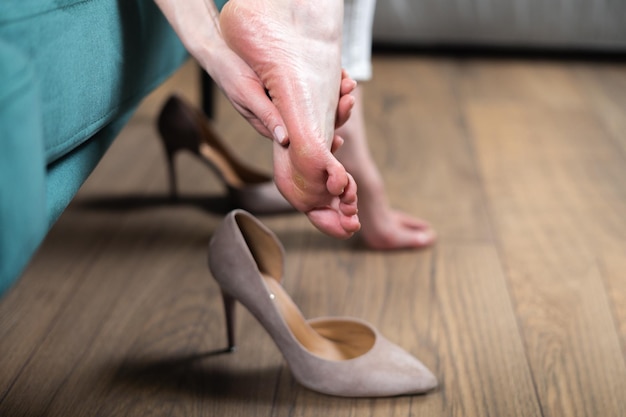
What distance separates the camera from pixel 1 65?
0.56 m

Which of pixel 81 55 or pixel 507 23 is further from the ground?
pixel 81 55

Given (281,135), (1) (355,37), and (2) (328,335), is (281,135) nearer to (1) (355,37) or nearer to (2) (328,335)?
(2) (328,335)

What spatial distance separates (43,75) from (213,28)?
216 millimetres

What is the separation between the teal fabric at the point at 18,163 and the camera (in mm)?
536

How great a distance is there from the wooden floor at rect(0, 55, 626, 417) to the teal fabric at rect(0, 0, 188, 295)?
0.84ft

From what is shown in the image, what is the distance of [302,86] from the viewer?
77cm

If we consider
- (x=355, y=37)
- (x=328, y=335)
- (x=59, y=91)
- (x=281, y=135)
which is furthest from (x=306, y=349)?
(x=355, y=37)

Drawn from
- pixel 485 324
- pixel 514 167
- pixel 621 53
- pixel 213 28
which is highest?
pixel 213 28

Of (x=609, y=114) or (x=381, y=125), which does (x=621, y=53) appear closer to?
(x=609, y=114)

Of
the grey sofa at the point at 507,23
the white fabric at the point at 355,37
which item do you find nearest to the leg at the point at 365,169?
the white fabric at the point at 355,37

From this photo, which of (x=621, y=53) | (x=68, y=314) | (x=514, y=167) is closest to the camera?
(x=68, y=314)

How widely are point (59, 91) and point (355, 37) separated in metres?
0.62

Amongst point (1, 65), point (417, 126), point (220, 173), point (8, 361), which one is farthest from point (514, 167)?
point (1, 65)

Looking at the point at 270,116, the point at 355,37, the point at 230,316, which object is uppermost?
the point at 270,116
